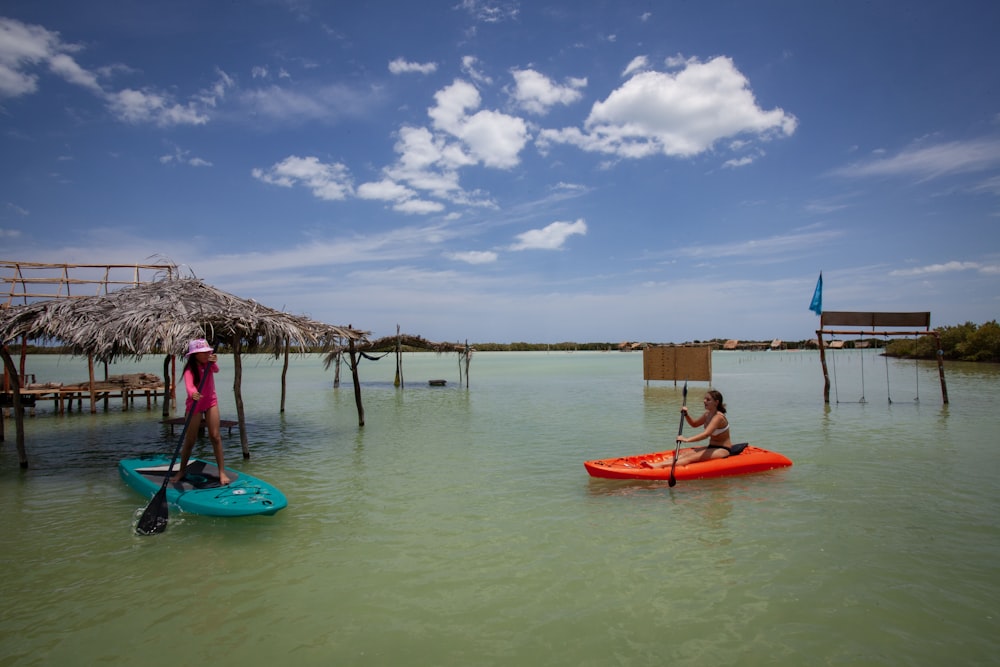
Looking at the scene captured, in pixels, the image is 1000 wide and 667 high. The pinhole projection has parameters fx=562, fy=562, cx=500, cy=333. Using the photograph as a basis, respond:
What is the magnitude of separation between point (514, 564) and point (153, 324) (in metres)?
6.80

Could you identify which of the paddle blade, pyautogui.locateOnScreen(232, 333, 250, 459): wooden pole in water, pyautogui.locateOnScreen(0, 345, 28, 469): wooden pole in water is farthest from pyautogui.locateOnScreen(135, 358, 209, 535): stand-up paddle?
pyautogui.locateOnScreen(0, 345, 28, 469): wooden pole in water

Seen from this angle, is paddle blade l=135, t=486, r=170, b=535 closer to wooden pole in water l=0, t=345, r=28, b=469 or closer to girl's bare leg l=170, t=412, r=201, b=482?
girl's bare leg l=170, t=412, r=201, b=482

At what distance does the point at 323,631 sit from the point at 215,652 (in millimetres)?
638

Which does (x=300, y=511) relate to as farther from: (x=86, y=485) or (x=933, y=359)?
(x=933, y=359)

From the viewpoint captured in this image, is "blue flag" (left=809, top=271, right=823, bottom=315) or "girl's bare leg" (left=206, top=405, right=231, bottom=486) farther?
"blue flag" (left=809, top=271, right=823, bottom=315)

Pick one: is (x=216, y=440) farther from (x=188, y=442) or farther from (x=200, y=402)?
(x=200, y=402)

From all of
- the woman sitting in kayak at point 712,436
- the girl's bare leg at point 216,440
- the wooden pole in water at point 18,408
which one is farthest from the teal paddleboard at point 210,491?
the woman sitting in kayak at point 712,436

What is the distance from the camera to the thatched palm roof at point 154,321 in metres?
8.30

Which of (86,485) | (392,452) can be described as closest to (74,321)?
(86,485)

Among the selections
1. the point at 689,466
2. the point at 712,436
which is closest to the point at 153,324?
the point at 689,466

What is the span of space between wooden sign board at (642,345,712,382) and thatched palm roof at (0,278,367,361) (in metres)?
15.1

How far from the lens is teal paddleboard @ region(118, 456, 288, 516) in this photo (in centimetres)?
553

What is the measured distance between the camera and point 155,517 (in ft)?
17.8

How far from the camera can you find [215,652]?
346cm
